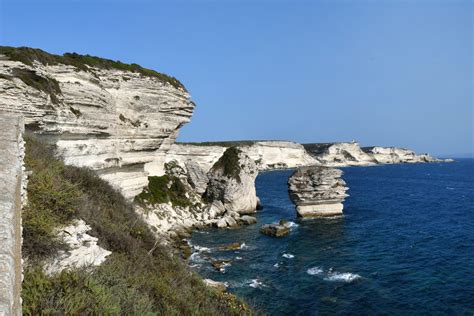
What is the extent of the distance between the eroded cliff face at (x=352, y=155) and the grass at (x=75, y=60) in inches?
4612

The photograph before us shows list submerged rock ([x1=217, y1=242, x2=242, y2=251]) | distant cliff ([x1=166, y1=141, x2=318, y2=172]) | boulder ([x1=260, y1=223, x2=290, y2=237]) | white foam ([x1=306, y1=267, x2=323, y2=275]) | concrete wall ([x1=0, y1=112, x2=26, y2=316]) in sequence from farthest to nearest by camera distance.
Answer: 1. distant cliff ([x1=166, y1=141, x2=318, y2=172])
2. boulder ([x1=260, y1=223, x2=290, y2=237])
3. submerged rock ([x1=217, y1=242, x2=242, y2=251])
4. white foam ([x1=306, y1=267, x2=323, y2=275])
5. concrete wall ([x1=0, y1=112, x2=26, y2=316])

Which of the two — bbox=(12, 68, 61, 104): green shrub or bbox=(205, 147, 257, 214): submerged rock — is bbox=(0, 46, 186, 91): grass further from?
bbox=(205, 147, 257, 214): submerged rock

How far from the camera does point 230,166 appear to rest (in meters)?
50.6

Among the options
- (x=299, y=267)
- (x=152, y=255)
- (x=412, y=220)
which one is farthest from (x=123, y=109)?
(x=412, y=220)

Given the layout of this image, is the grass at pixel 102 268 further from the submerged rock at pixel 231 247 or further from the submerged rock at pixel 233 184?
the submerged rock at pixel 233 184

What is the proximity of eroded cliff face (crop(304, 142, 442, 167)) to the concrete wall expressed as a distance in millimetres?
144781

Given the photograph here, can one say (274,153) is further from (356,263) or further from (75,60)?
(356,263)

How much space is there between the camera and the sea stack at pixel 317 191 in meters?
43.6

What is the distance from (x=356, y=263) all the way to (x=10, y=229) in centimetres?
2556

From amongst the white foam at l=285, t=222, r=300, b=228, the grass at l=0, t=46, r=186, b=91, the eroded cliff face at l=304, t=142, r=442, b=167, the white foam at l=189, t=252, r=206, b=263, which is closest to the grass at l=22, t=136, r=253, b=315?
the grass at l=0, t=46, r=186, b=91

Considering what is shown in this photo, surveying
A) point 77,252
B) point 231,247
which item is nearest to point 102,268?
point 77,252

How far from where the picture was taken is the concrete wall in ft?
11.9

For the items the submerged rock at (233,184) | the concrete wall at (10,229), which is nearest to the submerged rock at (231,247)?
the submerged rock at (233,184)

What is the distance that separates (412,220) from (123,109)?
33.3 meters
